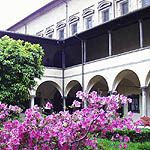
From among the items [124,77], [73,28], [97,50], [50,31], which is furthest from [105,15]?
[50,31]

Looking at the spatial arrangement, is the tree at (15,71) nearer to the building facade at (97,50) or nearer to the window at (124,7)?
the building facade at (97,50)

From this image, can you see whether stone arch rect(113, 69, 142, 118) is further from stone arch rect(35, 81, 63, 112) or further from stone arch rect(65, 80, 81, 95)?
stone arch rect(35, 81, 63, 112)

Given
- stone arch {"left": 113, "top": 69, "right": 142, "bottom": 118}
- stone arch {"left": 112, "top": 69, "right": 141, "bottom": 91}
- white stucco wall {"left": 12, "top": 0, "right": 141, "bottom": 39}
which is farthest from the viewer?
white stucco wall {"left": 12, "top": 0, "right": 141, "bottom": 39}

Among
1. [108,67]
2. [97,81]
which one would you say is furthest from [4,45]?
[97,81]

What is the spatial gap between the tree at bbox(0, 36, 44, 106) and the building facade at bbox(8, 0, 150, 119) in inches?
243

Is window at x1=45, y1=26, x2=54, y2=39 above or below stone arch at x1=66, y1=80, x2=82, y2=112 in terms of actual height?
above

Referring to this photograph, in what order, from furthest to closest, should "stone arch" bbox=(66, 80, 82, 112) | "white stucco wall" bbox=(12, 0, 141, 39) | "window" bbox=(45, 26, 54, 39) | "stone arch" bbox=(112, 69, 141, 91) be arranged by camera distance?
"window" bbox=(45, 26, 54, 39)
"stone arch" bbox=(66, 80, 82, 112)
"white stucco wall" bbox=(12, 0, 141, 39)
"stone arch" bbox=(112, 69, 141, 91)

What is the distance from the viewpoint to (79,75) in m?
25.2

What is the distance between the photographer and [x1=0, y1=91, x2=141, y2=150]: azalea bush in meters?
4.52

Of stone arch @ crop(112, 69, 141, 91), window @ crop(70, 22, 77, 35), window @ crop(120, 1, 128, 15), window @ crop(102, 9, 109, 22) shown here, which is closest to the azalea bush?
stone arch @ crop(112, 69, 141, 91)

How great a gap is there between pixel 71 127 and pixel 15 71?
41.7 feet

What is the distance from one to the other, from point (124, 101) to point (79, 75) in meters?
20.6

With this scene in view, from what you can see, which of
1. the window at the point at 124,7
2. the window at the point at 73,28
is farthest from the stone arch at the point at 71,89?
the window at the point at 124,7

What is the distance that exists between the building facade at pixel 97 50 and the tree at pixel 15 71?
243 inches
